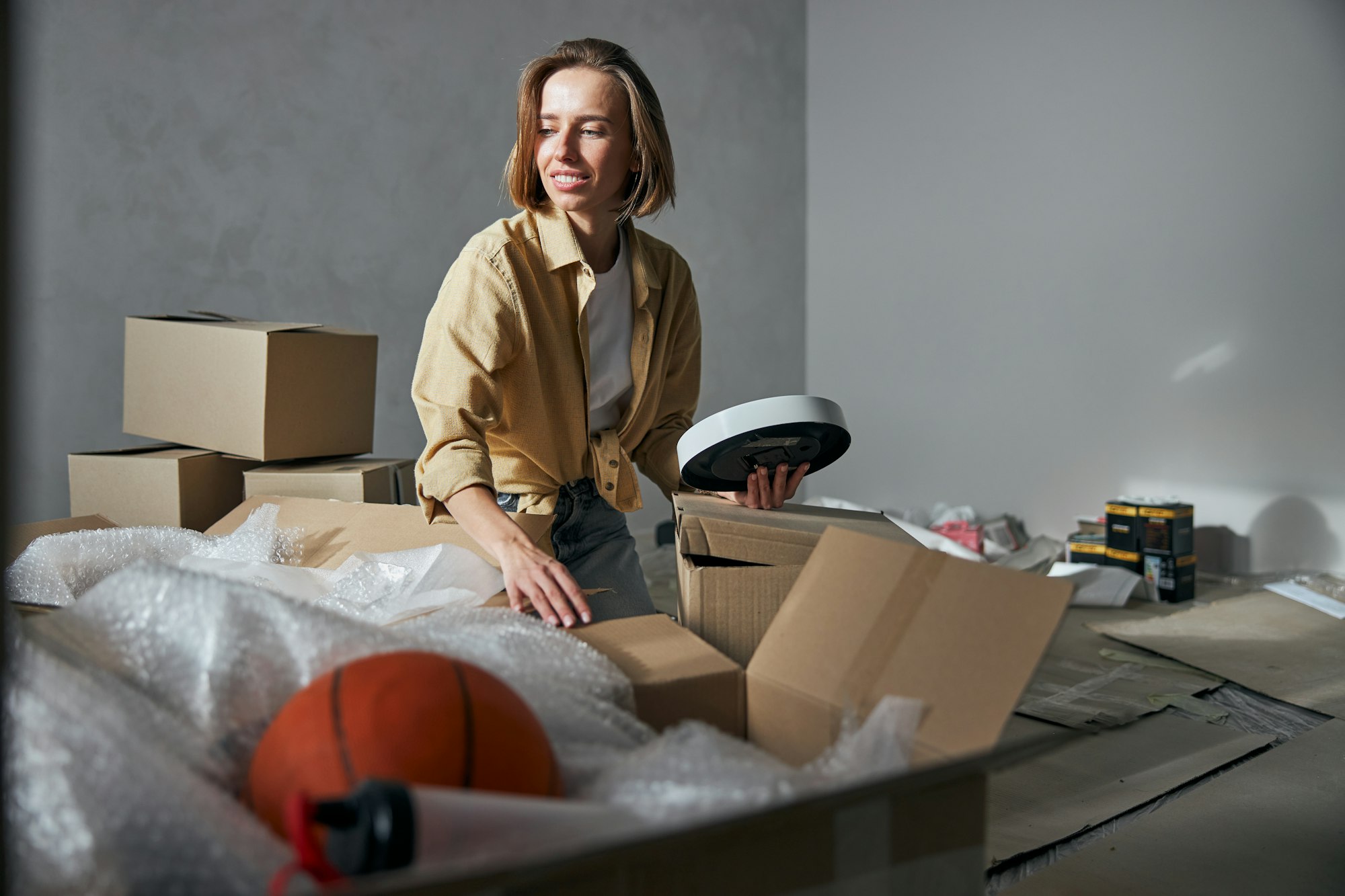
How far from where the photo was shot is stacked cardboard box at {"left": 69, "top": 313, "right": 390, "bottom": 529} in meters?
1.84

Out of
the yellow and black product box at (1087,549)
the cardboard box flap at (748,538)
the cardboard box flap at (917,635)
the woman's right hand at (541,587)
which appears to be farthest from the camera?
the yellow and black product box at (1087,549)

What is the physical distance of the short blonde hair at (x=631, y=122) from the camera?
1.39m

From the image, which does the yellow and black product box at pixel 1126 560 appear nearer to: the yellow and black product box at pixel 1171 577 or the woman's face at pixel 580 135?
the yellow and black product box at pixel 1171 577

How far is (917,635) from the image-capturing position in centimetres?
82

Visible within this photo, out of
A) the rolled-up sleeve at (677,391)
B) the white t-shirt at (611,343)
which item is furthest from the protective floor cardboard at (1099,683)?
the white t-shirt at (611,343)

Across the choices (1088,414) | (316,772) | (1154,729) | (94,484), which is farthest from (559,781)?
(1088,414)

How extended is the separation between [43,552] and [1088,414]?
3109 millimetres

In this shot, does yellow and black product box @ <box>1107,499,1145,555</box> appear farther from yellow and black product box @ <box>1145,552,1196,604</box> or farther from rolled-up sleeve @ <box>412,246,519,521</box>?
rolled-up sleeve @ <box>412,246,519,521</box>

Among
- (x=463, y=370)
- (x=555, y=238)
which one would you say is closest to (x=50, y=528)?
(x=463, y=370)

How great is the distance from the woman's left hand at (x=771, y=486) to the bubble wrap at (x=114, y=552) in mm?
687

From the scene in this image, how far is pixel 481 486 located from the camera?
120 cm

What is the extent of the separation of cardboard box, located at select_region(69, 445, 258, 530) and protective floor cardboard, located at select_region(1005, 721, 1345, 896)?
5.11ft

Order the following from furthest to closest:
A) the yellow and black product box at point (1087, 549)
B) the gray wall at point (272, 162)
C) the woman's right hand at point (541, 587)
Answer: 1. the yellow and black product box at point (1087, 549)
2. the gray wall at point (272, 162)
3. the woman's right hand at point (541, 587)

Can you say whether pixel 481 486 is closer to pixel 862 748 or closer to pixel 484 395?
pixel 484 395
